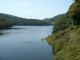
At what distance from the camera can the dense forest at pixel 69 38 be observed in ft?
80.9

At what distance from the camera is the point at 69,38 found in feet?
123

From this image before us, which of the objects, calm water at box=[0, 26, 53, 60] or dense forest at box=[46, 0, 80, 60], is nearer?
dense forest at box=[46, 0, 80, 60]

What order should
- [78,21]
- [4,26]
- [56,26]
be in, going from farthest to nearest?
[4,26], [56,26], [78,21]

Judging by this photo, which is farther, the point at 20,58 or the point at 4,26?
the point at 4,26

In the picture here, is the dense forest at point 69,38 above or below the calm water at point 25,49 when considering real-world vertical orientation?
above

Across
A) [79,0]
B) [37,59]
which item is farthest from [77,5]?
[37,59]

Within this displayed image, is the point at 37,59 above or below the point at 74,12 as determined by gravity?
below

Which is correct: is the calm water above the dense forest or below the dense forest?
below

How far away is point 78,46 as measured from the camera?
2550 cm

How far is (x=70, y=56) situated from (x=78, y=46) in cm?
324

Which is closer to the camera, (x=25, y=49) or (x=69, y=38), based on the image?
(x=69, y=38)

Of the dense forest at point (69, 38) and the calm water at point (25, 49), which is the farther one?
the calm water at point (25, 49)

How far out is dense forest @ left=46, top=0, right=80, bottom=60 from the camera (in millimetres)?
24644

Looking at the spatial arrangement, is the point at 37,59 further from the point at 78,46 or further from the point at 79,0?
the point at 79,0
